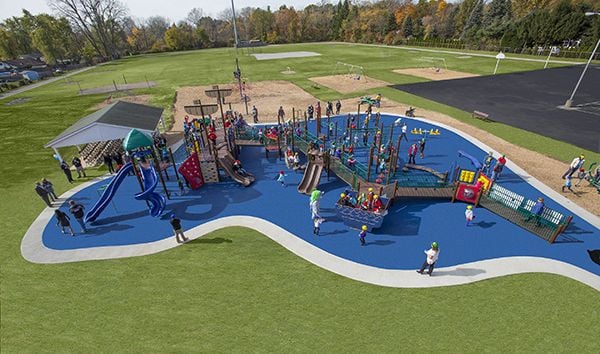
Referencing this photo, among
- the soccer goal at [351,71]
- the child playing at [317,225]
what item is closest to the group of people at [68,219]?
the child playing at [317,225]

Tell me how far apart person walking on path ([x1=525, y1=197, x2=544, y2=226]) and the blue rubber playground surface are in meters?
0.76

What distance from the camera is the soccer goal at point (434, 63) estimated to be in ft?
186

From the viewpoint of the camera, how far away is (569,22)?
2495 inches

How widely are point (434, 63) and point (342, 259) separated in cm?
6495

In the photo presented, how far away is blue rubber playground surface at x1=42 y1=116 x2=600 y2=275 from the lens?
12547mm

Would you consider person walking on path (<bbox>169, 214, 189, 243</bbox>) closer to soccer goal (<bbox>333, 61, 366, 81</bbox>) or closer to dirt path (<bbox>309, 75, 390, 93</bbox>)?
dirt path (<bbox>309, 75, 390, 93</bbox>)

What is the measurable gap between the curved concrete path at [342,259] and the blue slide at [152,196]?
2728mm

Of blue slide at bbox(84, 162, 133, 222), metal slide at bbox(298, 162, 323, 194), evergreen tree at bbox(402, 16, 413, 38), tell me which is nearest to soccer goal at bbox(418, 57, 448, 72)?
metal slide at bbox(298, 162, 323, 194)

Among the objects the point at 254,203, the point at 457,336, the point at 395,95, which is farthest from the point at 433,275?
the point at 395,95

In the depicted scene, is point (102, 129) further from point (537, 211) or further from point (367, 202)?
point (537, 211)

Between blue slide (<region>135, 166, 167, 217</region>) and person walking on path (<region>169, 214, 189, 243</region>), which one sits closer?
person walking on path (<region>169, 214, 189, 243</region>)

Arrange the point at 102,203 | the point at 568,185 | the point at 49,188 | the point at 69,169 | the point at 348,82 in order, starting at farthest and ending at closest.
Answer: the point at 348,82, the point at 69,169, the point at 49,188, the point at 568,185, the point at 102,203

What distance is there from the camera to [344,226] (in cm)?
1449

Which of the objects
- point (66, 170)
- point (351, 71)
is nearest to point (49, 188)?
point (66, 170)
